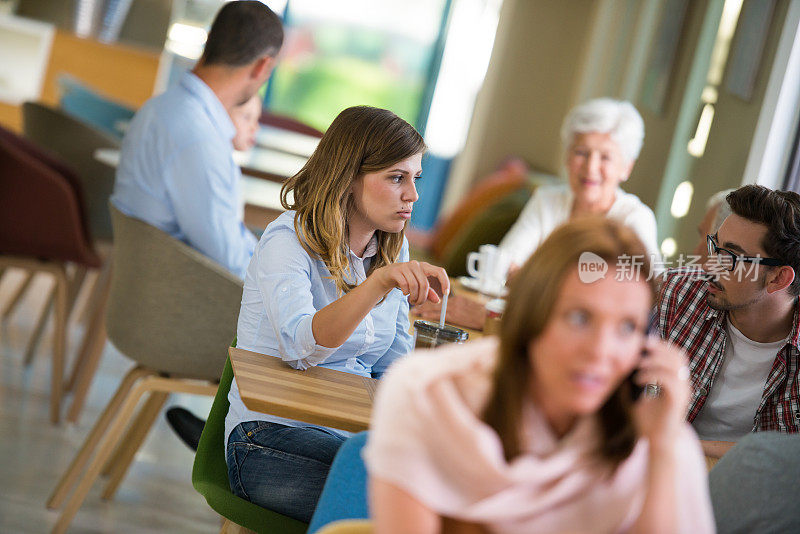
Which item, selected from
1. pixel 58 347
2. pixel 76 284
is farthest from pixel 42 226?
pixel 76 284

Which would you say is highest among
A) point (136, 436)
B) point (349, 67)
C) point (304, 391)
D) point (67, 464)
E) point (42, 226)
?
point (349, 67)

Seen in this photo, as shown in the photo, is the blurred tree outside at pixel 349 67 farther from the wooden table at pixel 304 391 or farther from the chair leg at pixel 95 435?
the wooden table at pixel 304 391

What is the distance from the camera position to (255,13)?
9.37 ft

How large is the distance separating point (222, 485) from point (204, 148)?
3.96 feet

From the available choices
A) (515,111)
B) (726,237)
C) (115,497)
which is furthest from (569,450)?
(515,111)

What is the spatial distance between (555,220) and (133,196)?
161cm

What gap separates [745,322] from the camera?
1920 millimetres

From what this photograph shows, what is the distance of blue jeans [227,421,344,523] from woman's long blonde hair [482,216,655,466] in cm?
71

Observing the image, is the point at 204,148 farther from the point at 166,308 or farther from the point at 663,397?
the point at 663,397

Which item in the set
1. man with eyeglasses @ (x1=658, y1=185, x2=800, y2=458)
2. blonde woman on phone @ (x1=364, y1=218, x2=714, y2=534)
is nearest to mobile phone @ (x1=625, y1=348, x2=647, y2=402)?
blonde woman on phone @ (x1=364, y1=218, x2=714, y2=534)

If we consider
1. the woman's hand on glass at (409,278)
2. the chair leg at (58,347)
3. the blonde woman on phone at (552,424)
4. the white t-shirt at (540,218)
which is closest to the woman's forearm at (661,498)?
the blonde woman on phone at (552,424)

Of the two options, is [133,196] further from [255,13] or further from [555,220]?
[555,220]

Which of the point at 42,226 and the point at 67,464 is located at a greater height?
the point at 42,226

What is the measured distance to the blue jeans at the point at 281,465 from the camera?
1.64 metres
